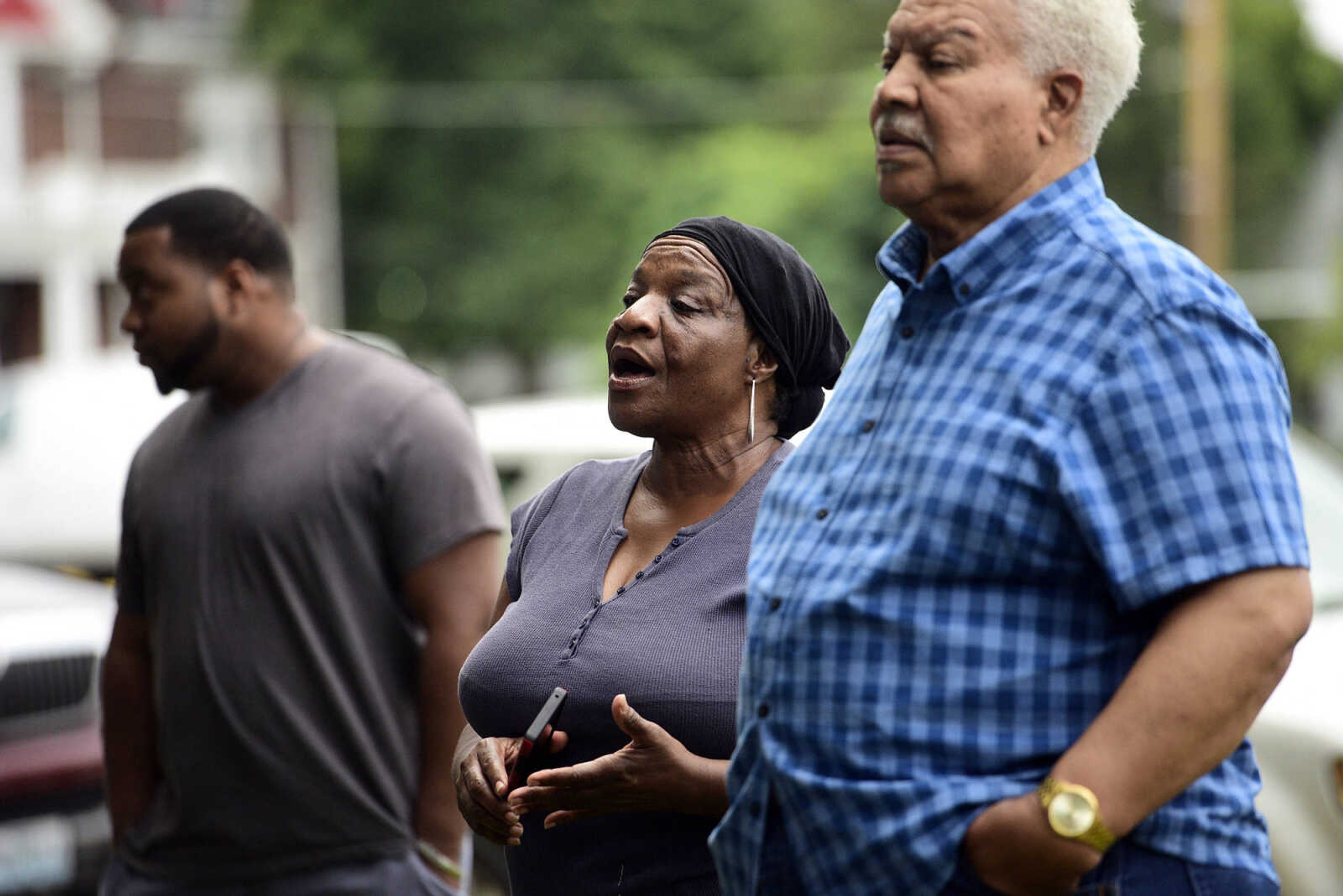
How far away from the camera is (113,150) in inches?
1150

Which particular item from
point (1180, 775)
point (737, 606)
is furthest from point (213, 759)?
point (1180, 775)

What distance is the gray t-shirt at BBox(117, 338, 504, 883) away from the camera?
354 centimetres

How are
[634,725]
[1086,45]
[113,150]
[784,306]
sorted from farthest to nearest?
[113,150]
[784,306]
[634,725]
[1086,45]

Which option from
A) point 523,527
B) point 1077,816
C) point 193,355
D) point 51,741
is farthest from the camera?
point 51,741

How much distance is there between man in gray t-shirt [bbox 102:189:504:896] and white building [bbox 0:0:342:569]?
17.9 metres

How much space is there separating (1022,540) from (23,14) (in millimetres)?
28823

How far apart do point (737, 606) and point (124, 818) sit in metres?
1.81

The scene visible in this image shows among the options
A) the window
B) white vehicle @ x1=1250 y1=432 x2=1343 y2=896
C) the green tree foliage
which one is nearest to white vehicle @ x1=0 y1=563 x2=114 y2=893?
white vehicle @ x1=1250 y1=432 x2=1343 y2=896

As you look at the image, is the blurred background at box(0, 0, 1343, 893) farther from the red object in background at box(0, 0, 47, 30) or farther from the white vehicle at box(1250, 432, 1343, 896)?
the white vehicle at box(1250, 432, 1343, 896)

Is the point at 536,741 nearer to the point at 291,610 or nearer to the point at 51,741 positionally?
the point at 291,610

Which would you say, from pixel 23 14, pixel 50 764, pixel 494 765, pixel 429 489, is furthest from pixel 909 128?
pixel 23 14

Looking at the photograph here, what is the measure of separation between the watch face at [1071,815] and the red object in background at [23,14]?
28782 millimetres

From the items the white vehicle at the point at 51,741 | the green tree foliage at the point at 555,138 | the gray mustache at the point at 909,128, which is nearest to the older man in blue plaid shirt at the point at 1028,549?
the gray mustache at the point at 909,128

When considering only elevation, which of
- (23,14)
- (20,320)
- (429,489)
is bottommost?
(20,320)
